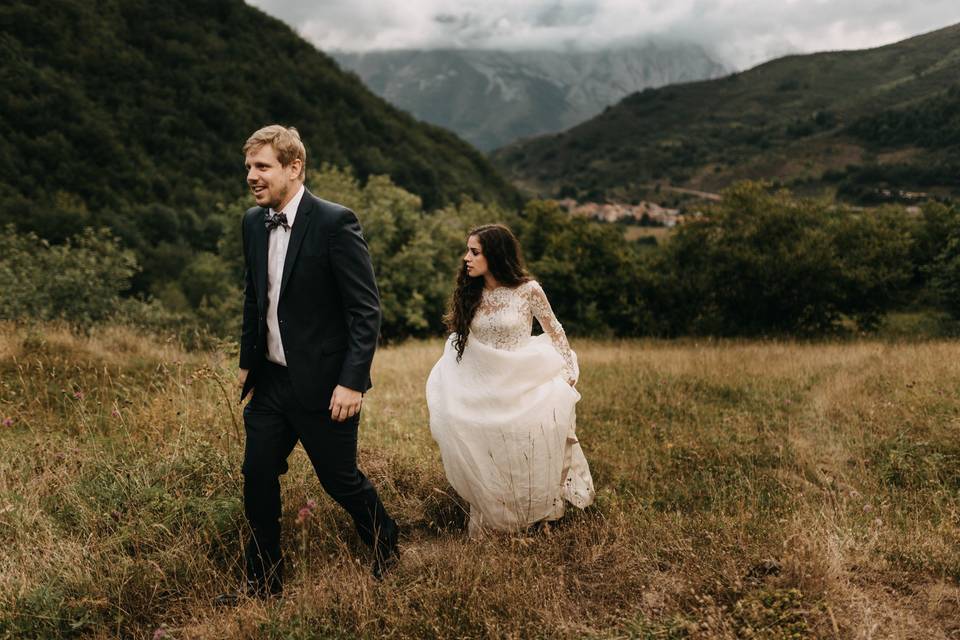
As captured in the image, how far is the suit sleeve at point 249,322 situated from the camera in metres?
3.39

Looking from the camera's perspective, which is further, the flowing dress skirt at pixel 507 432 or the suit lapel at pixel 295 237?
the flowing dress skirt at pixel 507 432

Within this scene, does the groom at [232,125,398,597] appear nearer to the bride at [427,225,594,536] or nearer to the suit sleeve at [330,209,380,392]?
the suit sleeve at [330,209,380,392]

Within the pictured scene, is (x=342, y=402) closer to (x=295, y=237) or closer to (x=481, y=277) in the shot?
(x=295, y=237)

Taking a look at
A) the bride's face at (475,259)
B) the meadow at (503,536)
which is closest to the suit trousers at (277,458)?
the meadow at (503,536)

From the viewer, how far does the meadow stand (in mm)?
3072

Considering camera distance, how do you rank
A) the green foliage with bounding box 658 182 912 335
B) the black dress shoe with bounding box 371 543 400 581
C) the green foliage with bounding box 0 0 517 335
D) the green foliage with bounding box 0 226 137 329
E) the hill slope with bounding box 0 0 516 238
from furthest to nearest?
the hill slope with bounding box 0 0 516 238 < the green foliage with bounding box 0 0 517 335 < the green foliage with bounding box 658 182 912 335 < the green foliage with bounding box 0 226 137 329 < the black dress shoe with bounding box 371 543 400 581

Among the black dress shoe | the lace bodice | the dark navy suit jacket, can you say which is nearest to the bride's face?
the lace bodice

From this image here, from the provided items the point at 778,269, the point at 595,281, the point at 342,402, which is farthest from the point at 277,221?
Result: the point at 595,281

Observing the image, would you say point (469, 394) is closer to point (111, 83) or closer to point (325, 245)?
point (325, 245)

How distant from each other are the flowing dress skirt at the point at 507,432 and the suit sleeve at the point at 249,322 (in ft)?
4.84

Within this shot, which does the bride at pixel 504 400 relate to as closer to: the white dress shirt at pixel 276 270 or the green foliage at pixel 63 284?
the white dress shirt at pixel 276 270

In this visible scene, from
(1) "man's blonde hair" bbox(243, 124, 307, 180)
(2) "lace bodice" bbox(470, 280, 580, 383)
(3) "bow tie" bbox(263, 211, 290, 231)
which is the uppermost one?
(1) "man's blonde hair" bbox(243, 124, 307, 180)

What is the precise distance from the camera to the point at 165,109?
6016 cm

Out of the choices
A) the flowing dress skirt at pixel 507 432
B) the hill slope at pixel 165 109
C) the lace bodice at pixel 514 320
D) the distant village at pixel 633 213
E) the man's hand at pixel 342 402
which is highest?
the hill slope at pixel 165 109
